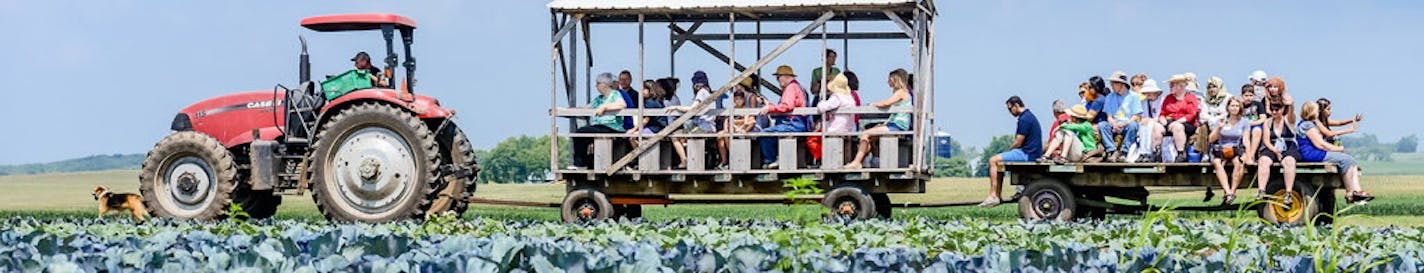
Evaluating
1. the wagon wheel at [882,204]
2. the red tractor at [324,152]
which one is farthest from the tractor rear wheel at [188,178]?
the wagon wheel at [882,204]

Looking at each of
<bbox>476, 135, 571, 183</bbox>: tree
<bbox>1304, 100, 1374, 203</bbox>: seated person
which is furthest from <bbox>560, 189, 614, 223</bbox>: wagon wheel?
<bbox>476, 135, 571, 183</bbox>: tree

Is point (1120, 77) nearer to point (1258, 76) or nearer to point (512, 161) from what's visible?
point (1258, 76)

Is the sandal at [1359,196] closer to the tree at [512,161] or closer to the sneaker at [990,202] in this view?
the sneaker at [990,202]

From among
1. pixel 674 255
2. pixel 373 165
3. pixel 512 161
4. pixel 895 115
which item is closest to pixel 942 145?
pixel 895 115

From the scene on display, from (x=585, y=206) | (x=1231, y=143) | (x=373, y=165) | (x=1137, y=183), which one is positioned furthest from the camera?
(x=373, y=165)

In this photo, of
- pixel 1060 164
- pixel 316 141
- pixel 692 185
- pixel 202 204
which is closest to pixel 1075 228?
pixel 1060 164

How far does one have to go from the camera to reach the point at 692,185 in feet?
58.3

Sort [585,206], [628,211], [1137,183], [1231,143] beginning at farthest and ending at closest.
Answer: [628,211] < [585,206] < [1137,183] < [1231,143]

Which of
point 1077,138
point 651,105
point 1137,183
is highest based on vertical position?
point 651,105

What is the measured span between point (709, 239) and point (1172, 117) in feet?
22.2

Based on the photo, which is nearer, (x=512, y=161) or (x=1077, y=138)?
(x=1077, y=138)

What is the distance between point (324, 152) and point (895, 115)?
521cm

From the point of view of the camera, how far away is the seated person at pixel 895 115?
17.2 metres

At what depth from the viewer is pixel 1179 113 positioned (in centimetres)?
1733
